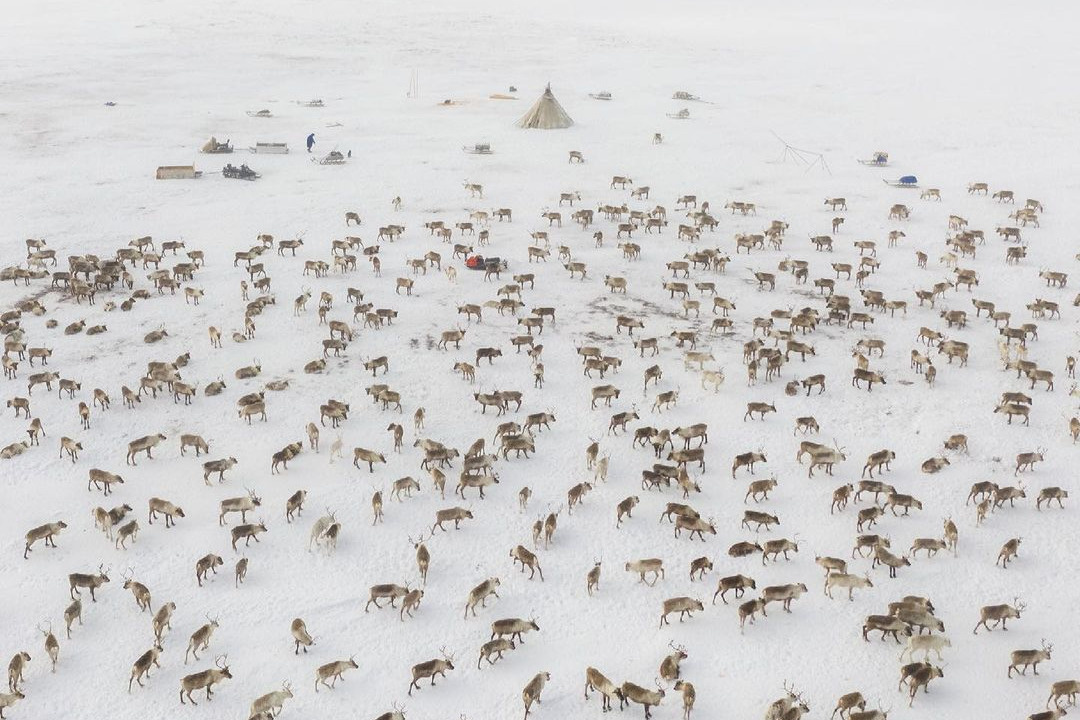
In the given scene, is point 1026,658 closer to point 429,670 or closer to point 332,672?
point 429,670

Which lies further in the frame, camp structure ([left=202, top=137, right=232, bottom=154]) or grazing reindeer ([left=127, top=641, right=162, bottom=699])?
camp structure ([left=202, top=137, right=232, bottom=154])

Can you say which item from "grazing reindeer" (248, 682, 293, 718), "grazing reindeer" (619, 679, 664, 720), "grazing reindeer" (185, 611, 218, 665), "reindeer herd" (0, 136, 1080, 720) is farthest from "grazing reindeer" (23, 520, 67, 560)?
"grazing reindeer" (619, 679, 664, 720)

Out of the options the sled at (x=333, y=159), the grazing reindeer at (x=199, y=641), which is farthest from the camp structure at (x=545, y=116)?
the grazing reindeer at (x=199, y=641)

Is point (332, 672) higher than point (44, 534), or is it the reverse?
point (44, 534)

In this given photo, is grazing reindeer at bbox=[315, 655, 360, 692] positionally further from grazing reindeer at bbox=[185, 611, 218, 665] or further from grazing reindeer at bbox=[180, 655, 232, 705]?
grazing reindeer at bbox=[185, 611, 218, 665]

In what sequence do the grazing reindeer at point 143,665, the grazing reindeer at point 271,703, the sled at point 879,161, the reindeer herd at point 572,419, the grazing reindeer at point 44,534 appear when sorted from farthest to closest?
the sled at point 879,161
the grazing reindeer at point 44,534
the reindeer herd at point 572,419
the grazing reindeer at point 143,665
the grazing reindeer at point 271,703

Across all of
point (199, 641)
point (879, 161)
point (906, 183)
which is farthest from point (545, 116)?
point (199, 641)

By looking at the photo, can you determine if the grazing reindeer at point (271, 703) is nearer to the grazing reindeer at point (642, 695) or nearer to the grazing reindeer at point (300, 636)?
the grazing reindeer at point (300, 636)
